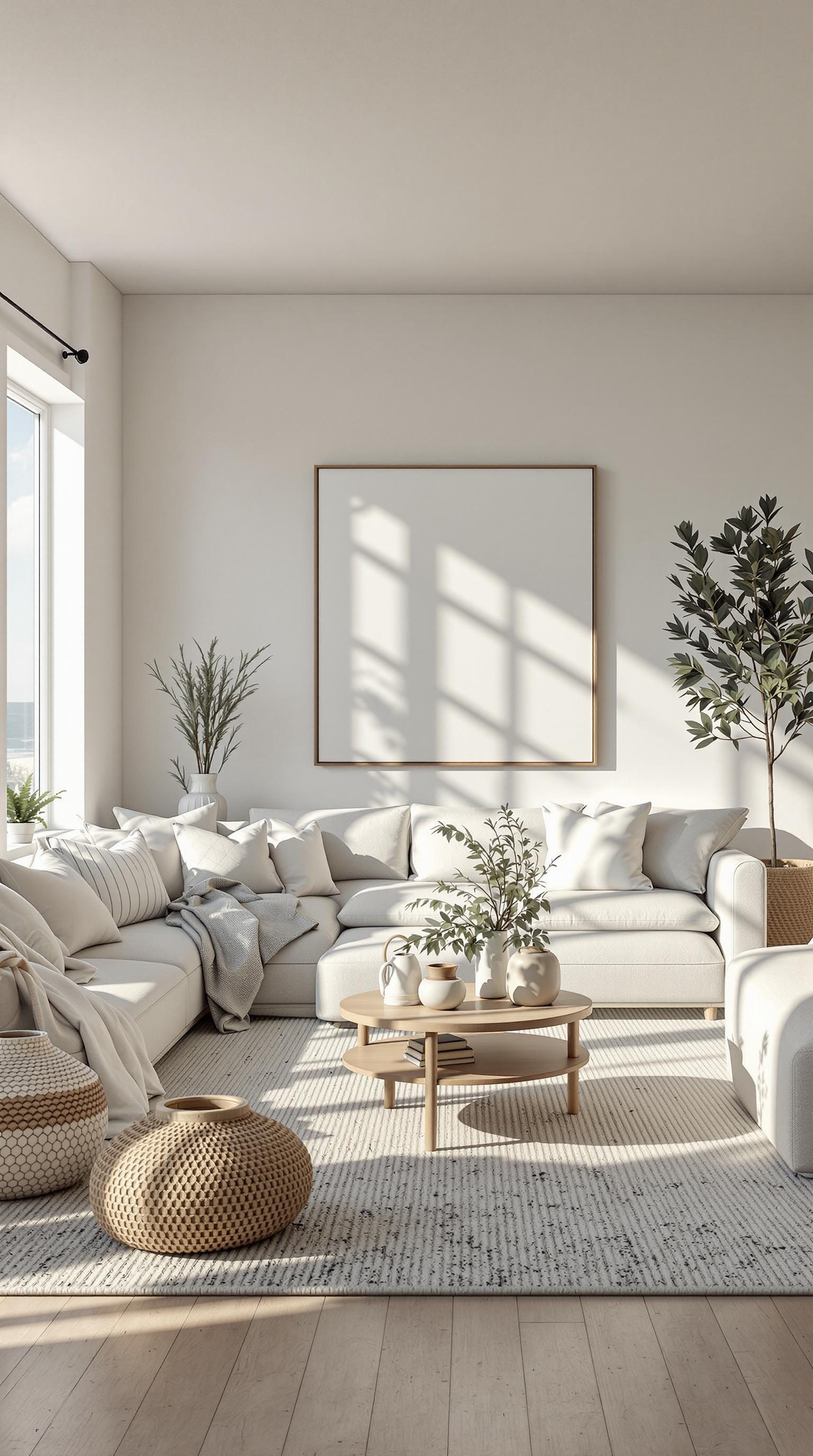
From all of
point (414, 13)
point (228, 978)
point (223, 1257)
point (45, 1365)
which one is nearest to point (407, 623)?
point (228, 978)

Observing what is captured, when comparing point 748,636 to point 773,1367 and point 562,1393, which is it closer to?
point 773,1367

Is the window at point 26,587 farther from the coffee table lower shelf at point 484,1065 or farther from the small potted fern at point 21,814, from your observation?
the coffee table lower shelf at point 484,1065

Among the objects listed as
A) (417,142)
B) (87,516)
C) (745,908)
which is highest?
(417,142)

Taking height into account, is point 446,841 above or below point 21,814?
below

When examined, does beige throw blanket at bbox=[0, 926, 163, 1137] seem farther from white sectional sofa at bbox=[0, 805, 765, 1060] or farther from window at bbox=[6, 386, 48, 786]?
window at bbox=[6, 386, 48, 786]

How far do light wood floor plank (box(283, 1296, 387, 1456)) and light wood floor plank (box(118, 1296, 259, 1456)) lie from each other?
152mm

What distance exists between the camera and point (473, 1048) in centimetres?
382

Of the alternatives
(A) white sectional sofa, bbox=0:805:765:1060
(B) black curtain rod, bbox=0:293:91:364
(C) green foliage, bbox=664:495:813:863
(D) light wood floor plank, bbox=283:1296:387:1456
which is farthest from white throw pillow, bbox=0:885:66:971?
(C) green foliage, bbox=664:495:813:863

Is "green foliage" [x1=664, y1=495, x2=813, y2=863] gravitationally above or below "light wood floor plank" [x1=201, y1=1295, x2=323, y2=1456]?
above

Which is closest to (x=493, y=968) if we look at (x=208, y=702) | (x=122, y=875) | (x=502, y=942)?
(x=502, y=942)

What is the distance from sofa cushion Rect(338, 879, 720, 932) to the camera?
16.4ft

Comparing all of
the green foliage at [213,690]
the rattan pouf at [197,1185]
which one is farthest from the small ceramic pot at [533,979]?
the green foliage at [213,690]

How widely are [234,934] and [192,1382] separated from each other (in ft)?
8.76

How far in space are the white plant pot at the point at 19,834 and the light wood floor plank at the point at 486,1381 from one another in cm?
313
